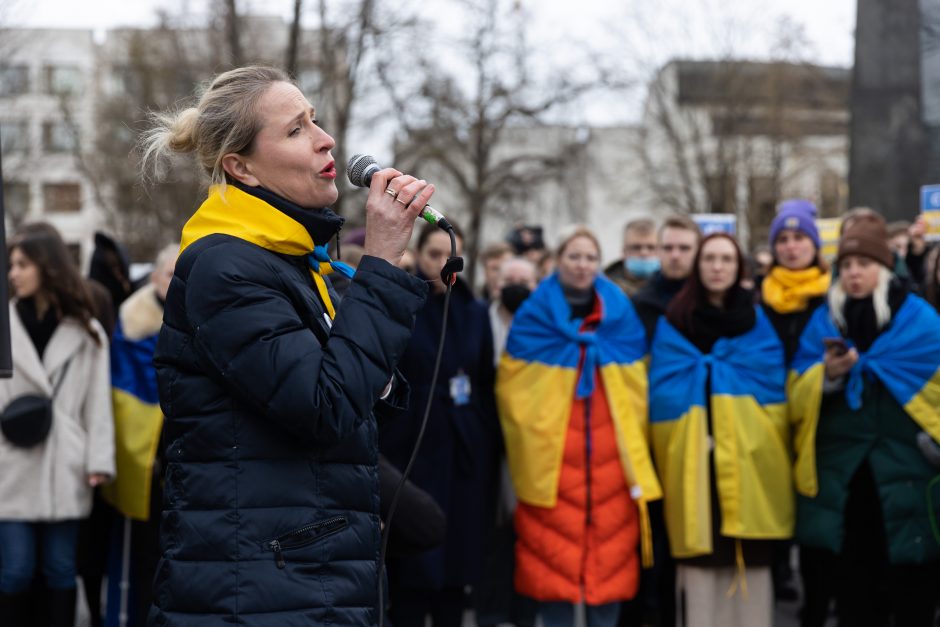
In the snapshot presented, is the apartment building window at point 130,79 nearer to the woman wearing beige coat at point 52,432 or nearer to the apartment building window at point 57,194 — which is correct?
the apartment building window at point 57,194

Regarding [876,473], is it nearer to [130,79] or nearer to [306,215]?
[306,215]

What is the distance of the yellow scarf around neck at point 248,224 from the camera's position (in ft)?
8.26

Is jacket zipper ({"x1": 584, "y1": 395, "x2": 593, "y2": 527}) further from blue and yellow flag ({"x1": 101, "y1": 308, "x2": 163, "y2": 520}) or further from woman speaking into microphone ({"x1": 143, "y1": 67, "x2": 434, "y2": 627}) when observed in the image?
woman speaking into microphone ({"x1": 143, "y1": 67, "x2": 434, "y2": 627})

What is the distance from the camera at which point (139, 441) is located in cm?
612

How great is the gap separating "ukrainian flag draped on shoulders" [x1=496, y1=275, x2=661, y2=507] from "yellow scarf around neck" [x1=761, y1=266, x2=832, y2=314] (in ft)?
2.60

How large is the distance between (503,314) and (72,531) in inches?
104

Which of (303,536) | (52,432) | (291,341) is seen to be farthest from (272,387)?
(52,432)

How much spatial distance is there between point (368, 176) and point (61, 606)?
159 inches

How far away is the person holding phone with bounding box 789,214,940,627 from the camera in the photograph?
217 inches

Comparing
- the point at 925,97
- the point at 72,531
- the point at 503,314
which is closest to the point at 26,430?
the point at 72,531

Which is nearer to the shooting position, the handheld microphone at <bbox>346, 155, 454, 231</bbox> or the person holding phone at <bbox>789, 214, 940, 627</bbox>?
the handheld microphone at <bbox>346, 155, 454, 231</bbox>

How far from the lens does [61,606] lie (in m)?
5.78

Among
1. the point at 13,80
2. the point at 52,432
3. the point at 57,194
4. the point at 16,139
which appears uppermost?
the point at 13,80

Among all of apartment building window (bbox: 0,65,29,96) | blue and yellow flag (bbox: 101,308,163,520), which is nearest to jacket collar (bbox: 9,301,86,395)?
blue and yellow flag (bbox: 101,308,163,520)
